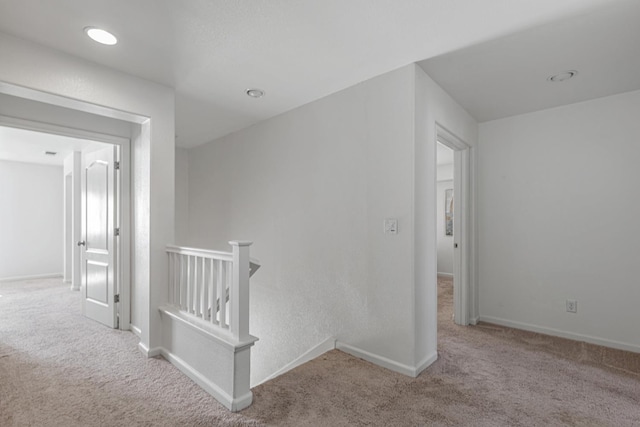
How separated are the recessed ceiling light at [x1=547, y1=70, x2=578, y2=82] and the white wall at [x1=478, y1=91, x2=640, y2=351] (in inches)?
28.5

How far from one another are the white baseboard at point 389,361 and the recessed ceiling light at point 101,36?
2828 mm

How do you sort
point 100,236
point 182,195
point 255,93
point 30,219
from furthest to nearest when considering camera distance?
1. point 30,219
2. point 182,195
3. point 100,236
4. point 255,93

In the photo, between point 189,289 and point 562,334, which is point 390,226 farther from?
point 562,334

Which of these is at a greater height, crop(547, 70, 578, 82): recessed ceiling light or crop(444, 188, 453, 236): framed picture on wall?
crop(547, 70, 578, 82): recessed ceiling light

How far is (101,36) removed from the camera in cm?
208

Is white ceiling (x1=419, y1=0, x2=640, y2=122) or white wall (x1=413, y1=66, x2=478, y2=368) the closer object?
white ceiling (x1=419, y1=0, x2=640, y2=122)

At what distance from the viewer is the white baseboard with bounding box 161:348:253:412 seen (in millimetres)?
1978

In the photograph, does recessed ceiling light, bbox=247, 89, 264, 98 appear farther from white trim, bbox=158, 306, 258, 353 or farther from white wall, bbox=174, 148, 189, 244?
white wall, bbox=174, 148, 189, 244

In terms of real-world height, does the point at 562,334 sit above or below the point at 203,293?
below

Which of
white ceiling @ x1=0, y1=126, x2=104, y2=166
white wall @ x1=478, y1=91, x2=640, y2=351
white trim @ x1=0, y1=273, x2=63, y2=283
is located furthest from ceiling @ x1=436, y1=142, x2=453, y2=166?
white trim @ x1=0, y1=273, x2=63, y2=283

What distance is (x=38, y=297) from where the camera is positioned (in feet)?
15.5

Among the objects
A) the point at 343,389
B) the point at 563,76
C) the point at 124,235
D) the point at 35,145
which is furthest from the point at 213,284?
the point at 35,145

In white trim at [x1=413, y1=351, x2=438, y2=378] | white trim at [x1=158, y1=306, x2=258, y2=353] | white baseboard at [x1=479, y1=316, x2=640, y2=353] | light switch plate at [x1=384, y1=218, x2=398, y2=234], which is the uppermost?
light switch plate at [x1=384, y1=218, x2=398, y2=234]

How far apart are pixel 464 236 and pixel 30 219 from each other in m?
7.54
